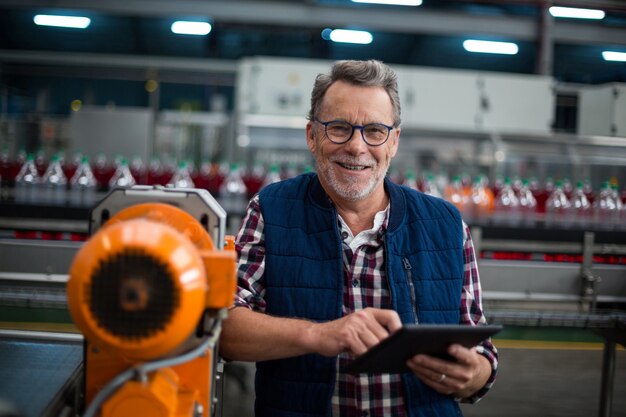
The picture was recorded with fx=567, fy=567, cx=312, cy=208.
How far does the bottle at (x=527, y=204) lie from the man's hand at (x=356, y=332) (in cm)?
278

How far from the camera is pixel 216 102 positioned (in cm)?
653

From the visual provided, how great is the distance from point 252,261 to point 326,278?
18 centimetres

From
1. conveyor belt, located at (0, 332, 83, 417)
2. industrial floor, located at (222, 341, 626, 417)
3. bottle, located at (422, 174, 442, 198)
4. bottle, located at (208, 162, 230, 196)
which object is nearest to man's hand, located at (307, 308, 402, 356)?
conveyor belt, located at (0, 332, 83, 417)

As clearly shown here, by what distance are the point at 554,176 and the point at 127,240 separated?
4661mm

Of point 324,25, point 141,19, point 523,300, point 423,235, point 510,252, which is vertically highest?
point 141,19

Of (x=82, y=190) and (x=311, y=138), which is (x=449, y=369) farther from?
(x=82, y=190)

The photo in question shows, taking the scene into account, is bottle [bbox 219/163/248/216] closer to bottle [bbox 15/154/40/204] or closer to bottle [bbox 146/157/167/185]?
bottle [bbox 146/157/167/185]

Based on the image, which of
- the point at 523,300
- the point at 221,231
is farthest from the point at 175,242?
the point at 523,300

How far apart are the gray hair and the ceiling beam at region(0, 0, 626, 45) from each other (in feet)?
13.1

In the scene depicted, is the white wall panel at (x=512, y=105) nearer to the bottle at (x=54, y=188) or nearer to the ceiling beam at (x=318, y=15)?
the ceiling beam at (x=318, y=15)

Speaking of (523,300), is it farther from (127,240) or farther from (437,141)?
(127,240)

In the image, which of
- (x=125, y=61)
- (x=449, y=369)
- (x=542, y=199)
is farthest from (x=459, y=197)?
(x=125, y=61)

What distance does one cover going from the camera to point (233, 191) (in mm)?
3689

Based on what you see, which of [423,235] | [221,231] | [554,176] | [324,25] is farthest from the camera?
[324,25]
